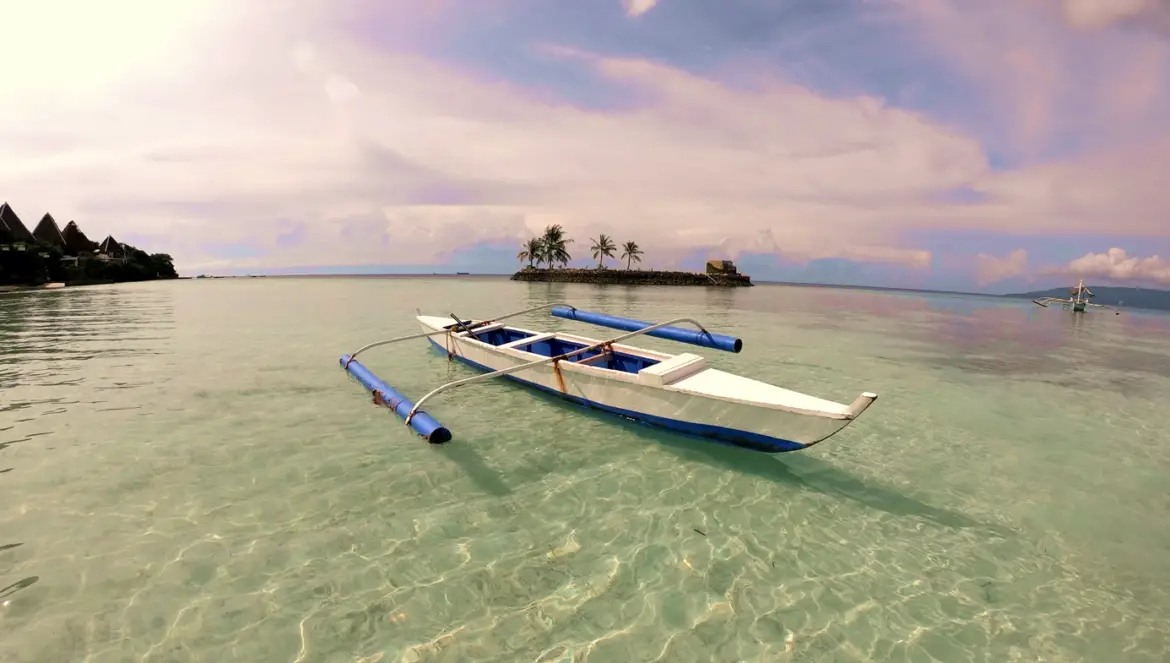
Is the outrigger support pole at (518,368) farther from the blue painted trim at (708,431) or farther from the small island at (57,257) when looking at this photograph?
the small island at (57,257)

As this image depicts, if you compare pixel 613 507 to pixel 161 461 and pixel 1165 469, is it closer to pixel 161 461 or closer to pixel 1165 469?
pixel 161 461

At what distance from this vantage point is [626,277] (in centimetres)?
10788

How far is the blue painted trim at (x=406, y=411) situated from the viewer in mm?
7312

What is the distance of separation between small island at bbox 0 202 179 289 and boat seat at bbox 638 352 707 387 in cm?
9066

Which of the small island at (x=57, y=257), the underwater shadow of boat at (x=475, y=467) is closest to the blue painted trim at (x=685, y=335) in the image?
the underwater shadow of boat at (x=475, y=467)

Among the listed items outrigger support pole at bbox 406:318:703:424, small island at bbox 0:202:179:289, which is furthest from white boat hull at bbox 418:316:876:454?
small island at bbox 0:202:179:289

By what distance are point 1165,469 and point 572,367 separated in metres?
12.6

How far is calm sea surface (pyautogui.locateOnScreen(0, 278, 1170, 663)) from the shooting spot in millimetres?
4633

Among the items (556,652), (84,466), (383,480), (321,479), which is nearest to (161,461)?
(84,466)

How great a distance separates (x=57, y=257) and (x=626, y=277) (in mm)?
97741

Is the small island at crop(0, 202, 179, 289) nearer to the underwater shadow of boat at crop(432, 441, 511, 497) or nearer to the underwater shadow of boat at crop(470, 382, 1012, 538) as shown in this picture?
the underwater shadow of boat at crop(432, 441, 511, 497)

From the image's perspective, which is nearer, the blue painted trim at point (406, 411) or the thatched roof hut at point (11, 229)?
the blue painted trim at point (406, 411)

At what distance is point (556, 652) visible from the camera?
4.40m

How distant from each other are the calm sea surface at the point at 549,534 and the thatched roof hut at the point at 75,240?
93708 mm
